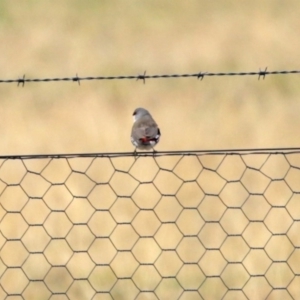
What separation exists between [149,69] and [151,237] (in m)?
3.99

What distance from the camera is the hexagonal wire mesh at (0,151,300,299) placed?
22.0ft

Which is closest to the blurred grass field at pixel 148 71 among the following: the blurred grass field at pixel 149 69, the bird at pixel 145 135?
the blurred grass field at pixel 149 69

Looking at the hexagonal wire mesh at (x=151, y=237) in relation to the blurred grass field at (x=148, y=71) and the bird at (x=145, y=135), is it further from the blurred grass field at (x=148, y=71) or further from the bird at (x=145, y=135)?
the bird at (x=145, y=135)

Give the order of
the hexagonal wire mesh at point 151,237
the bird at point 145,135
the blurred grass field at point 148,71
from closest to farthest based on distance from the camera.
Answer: the bird at point 145,135, the hexagonal wire mesh at point 151,237, the blurred grass field at point 148,71

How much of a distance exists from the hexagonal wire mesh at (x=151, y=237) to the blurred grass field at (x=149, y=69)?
68cm

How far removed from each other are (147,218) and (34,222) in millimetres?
823

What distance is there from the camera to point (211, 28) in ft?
36.2

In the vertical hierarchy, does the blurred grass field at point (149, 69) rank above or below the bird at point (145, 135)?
above

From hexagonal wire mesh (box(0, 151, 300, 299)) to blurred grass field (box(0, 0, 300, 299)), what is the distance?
0.09 meters

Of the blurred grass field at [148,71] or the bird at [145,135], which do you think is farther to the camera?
the blurred grass field at [148,71]

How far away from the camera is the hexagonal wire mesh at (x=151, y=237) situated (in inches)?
263

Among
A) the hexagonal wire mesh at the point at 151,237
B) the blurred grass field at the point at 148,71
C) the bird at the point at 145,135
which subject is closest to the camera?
the bird at the point at 145,135

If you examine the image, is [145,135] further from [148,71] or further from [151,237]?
[148,71]

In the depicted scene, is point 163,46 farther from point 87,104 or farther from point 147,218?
point 147,218
